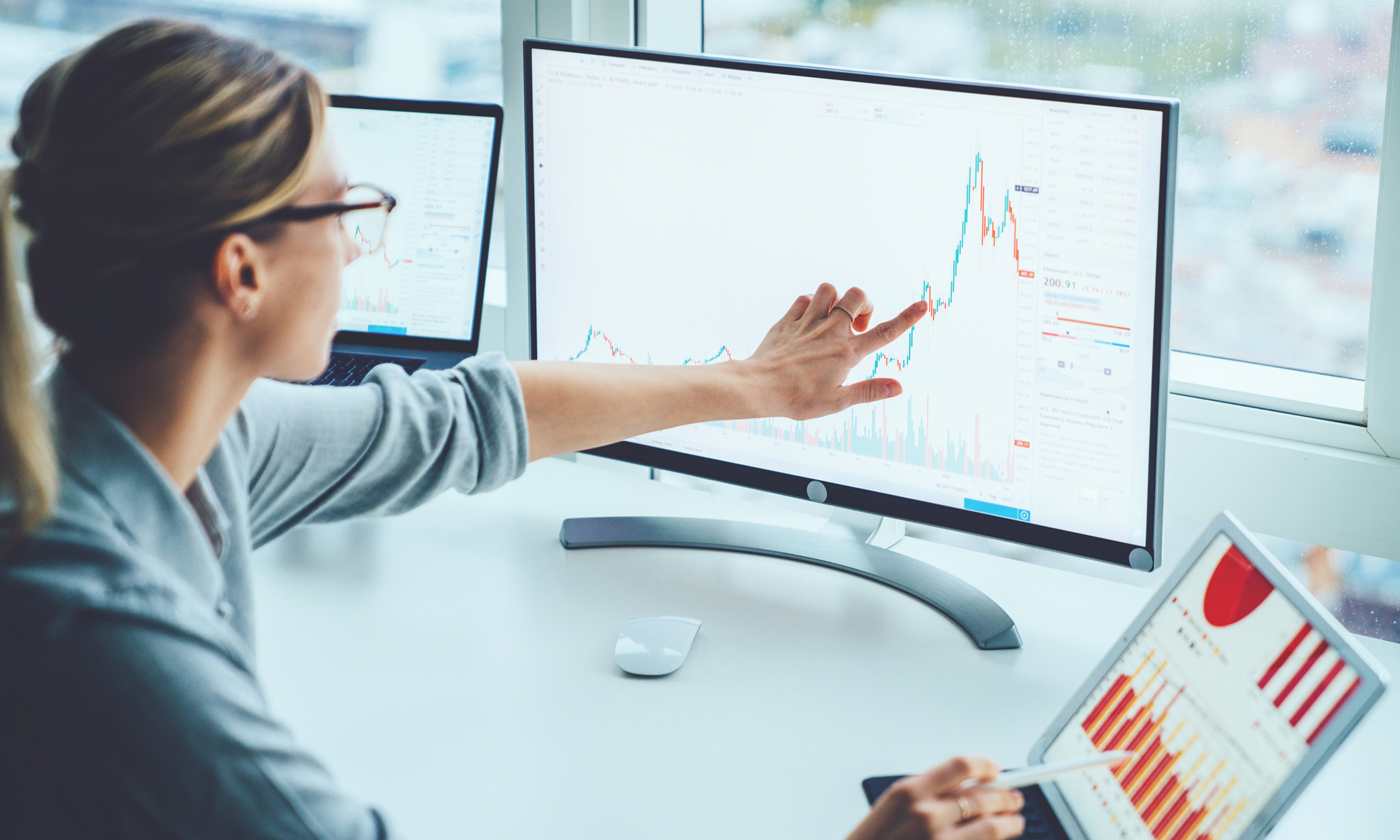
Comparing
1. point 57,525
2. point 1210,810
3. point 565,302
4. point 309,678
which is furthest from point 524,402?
point 1210,810

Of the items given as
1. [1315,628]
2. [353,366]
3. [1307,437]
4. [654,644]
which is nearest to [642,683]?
[654,644]

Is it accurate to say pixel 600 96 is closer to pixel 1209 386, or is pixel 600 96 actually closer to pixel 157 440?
pixel 157 440

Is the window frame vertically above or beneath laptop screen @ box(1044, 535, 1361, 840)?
above

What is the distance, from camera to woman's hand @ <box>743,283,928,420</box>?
1.08 metres

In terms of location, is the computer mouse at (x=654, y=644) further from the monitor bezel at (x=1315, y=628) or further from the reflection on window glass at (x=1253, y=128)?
the reflection on window glass at (x=1253, y=128)

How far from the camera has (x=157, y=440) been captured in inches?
28.8

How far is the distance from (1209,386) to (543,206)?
759 mm

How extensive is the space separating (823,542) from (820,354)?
26 centimetres

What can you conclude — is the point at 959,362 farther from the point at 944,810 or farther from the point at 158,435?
the point at 158,435

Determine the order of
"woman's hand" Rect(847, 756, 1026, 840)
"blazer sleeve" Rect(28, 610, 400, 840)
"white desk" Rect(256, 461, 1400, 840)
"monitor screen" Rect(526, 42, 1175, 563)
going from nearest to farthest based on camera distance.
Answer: "blazer sleeve" Rect(28, 610, 400, 840) < "woman's hand" Rect(847, 756, 1026, 840) < "white desk" Rect(256, 461, 1400, 840) < "monitor screen" Rect(526, 42, 1175, 563)

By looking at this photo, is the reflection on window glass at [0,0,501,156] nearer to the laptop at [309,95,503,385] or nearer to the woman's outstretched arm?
the laptop at [309,95,503,385]

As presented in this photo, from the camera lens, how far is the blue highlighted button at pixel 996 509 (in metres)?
1.06

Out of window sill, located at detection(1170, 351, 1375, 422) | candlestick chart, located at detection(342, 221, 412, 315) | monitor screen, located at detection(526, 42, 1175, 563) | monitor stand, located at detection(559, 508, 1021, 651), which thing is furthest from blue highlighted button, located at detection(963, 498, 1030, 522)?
candlestick chart, located at detection(342, 221, 412, 315)

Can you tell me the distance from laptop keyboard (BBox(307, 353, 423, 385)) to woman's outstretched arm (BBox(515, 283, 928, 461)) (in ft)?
1.14
